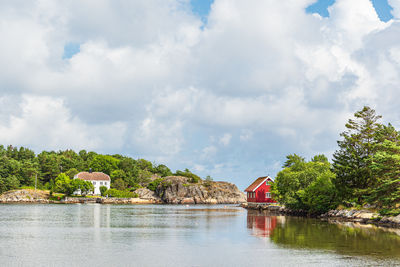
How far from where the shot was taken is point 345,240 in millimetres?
37562

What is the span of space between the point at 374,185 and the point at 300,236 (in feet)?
85.8

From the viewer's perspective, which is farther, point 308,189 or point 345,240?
point 308,189

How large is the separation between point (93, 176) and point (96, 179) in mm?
1615

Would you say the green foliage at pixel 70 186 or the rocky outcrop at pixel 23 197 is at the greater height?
the green foliage at pixel 70 186

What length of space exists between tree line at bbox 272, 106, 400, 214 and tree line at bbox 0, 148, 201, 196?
93.7 meters

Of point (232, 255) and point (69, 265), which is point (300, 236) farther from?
point (69, 265)

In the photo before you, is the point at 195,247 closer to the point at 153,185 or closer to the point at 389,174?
the point at 389,174

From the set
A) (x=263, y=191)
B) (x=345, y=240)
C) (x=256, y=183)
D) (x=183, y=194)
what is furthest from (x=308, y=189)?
(x=183, y=194)

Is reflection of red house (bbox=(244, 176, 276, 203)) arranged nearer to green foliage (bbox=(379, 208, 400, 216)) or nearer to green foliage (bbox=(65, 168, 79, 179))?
green foliage (bbox=(379, 208, 400, 216))

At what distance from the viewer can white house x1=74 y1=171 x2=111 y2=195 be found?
156 meters

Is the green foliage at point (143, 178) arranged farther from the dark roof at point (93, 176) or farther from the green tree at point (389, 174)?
the green tree at point (389, 174)

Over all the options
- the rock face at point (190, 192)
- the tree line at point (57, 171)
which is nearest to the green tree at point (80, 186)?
the tree line at point (57, 171)

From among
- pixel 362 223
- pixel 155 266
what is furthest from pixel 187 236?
pixel 362 223

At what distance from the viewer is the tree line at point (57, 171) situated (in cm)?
14500
